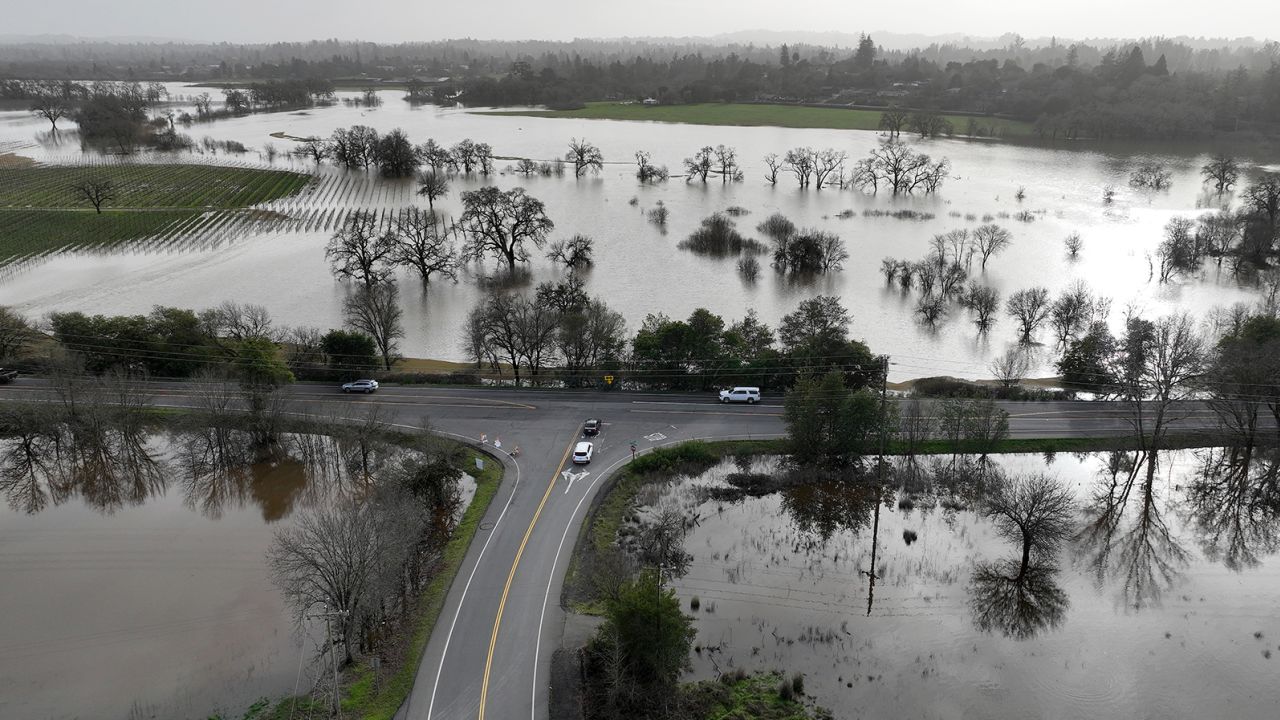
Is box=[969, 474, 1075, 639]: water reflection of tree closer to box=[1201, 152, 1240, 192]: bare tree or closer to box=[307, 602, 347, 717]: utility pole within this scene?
box=[307, 602, 347, 717]: utility pole

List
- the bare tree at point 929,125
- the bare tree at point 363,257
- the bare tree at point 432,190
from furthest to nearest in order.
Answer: the bare tree at point 929,125 → the bare tree at point 432,190 → the bare tree at point 363,257

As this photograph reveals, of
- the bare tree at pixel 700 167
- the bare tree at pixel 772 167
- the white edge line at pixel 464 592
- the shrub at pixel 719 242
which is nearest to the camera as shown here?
the white edge line at pixel 464 592

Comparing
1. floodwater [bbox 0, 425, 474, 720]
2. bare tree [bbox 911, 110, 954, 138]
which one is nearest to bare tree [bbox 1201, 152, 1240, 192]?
bare tree [bbox 911, 110, 954, 138]

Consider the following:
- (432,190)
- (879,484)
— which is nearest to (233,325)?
(879,484)

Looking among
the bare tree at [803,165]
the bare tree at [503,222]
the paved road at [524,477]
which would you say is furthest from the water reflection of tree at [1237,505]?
the bare tree at [803,165]

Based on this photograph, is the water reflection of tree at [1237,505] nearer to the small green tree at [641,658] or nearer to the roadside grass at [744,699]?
the roadside grass at [744,699]

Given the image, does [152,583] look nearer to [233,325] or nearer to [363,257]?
[233,325]

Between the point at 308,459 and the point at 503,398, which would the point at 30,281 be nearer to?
the point at 308,459
